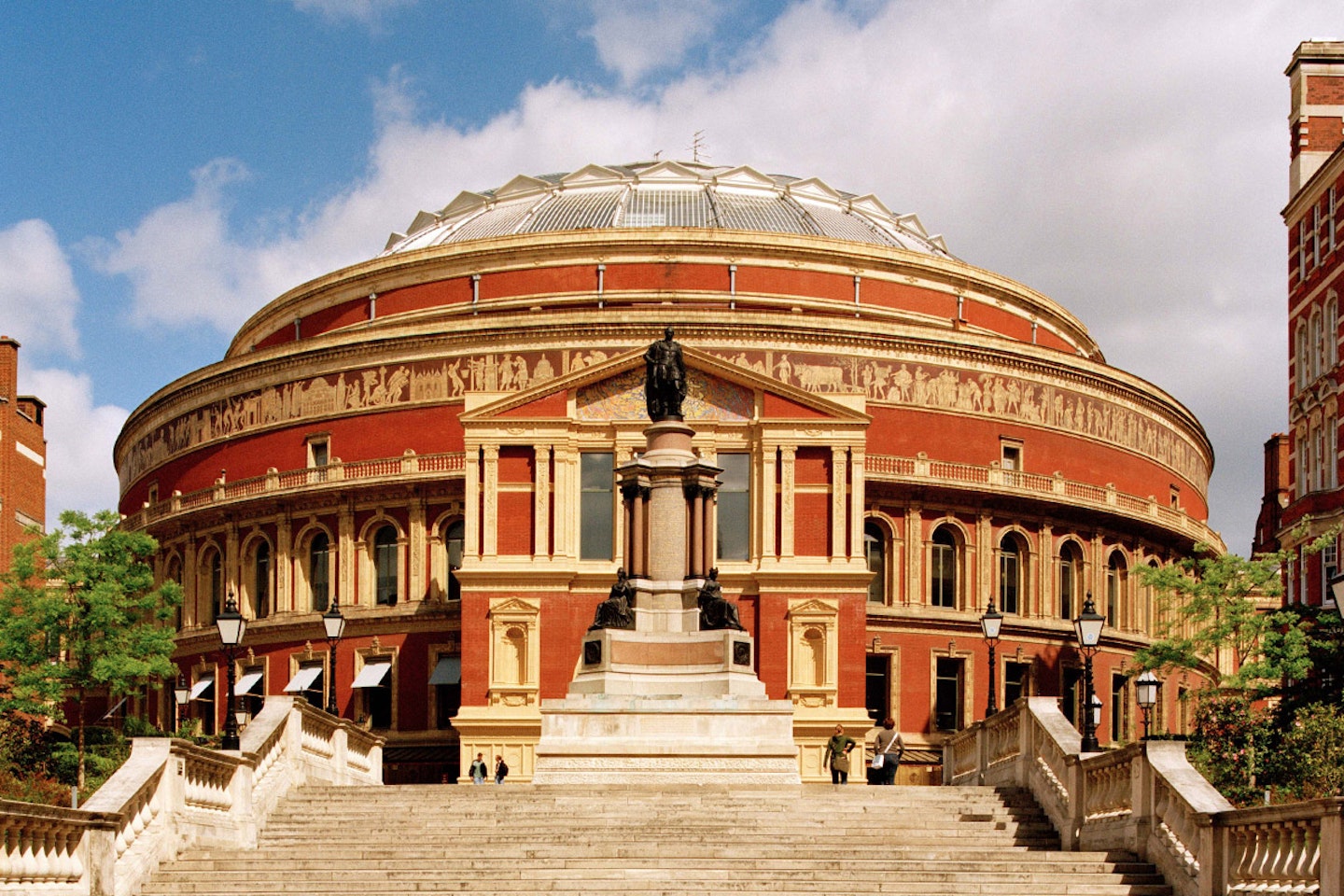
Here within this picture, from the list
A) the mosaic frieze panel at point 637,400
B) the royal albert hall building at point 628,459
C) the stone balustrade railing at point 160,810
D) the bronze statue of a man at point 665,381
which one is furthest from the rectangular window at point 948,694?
the stone balustrade railing at point 160,810

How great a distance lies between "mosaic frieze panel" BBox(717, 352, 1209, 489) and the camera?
6188 centimetres

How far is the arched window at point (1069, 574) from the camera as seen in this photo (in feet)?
216

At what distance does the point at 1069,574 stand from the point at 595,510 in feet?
63.6

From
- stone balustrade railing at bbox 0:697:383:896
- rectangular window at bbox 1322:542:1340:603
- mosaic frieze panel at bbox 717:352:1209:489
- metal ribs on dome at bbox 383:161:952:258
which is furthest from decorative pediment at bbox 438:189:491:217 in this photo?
stone balustrade railing at bbox 0:697:383:896

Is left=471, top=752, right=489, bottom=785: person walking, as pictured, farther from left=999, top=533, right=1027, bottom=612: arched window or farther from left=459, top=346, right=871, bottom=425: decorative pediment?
left=999, top=533, right=1027, bottom=612: arched window

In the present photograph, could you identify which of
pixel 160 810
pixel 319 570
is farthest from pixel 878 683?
pixel 160 810

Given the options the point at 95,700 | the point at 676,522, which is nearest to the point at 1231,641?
the point at 676,522

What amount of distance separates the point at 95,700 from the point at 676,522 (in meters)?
42.2

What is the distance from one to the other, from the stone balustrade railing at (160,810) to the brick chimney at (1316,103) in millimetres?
42640

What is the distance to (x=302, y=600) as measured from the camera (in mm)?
64750

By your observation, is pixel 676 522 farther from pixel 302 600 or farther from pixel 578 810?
pixel 302 600

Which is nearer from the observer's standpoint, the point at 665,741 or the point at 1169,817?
the point at 1169,817

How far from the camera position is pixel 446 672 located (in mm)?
61000

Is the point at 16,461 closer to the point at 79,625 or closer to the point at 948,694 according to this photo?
the point at 79,625
